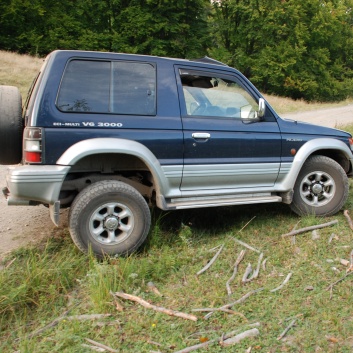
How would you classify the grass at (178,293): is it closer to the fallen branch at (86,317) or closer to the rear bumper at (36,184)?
the fallen branch at (86,317)

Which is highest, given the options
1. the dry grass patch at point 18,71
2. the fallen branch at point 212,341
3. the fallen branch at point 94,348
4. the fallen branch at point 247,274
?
the dry grass patch at point 18,71

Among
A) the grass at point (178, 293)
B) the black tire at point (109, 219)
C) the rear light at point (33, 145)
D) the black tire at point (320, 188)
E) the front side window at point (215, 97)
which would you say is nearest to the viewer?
the grass at point (178, 293)

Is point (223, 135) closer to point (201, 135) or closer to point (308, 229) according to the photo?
point (201, 135)

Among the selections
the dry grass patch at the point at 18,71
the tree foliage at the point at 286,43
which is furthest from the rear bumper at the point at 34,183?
the tree foliage at the point at 286,43

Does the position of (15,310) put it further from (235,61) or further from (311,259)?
(235,61)

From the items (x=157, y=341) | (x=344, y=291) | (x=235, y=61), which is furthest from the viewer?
(x=235, y=61)

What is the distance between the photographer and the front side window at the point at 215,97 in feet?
13.9

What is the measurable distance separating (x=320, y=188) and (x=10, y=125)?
3742 mm

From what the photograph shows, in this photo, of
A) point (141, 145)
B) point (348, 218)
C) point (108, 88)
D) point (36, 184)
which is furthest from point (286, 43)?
point (36, 184)

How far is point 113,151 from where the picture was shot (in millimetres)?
3668

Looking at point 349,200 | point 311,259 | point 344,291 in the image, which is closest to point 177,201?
point 311,259

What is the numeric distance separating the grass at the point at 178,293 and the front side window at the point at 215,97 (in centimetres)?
139

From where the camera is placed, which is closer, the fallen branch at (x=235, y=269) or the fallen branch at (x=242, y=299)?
the fallen branch at (x=242, y=299)

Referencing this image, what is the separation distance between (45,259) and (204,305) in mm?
1635
